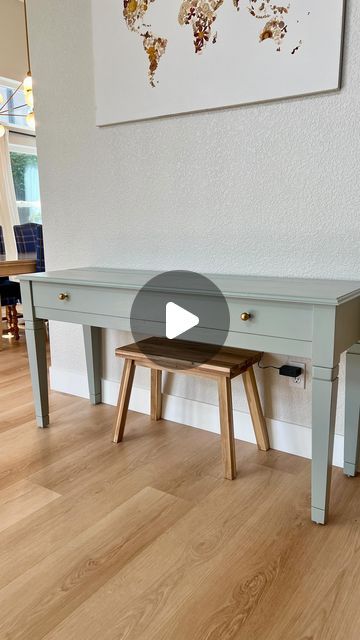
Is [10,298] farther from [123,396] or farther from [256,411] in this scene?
[256,411]

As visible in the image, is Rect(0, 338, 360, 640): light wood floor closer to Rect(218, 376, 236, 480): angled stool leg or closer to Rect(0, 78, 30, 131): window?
Rect(218, 376, 236, 480): angled stool leg

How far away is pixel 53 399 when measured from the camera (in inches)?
98.9

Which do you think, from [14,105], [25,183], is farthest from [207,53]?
[25,183]

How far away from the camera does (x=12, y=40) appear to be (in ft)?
16.1

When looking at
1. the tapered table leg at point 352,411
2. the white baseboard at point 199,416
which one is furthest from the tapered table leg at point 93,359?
the tapered table leg at point 352,411

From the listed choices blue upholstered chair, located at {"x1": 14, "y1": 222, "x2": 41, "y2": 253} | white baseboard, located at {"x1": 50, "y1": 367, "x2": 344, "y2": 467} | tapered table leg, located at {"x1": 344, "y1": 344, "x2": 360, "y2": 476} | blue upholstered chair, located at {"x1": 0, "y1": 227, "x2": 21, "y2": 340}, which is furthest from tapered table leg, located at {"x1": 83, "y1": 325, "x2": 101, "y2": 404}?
blue upholstered chair, located at {"x1": 14, "y1": 222, "x2": 41, "y2": 253}

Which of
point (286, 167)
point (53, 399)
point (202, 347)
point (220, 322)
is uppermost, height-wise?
point (286, 167)

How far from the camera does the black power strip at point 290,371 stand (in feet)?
5.88

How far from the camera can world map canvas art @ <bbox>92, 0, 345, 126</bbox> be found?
155 centimetres

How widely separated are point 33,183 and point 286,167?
5144mm

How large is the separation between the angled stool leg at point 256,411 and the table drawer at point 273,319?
0.38 meters

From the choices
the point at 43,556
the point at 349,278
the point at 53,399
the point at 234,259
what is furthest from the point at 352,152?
the point at 53,399

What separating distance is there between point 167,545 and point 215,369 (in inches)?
23.1

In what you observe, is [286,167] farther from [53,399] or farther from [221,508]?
[53,399]
